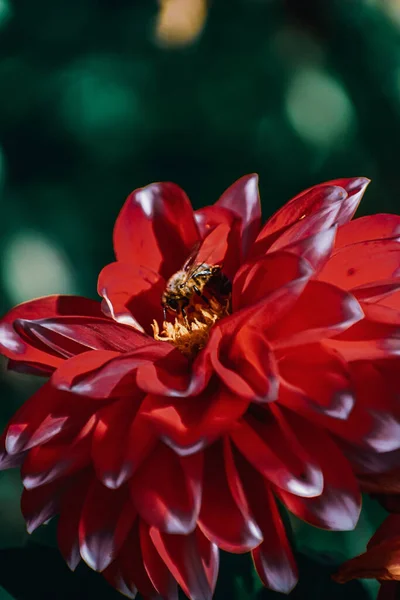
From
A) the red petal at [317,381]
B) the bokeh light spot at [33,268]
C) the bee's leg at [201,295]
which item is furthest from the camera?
the bokeh light spot at [33,268]

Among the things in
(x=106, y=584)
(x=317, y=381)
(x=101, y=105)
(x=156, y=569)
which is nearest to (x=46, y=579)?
(x=106, y=584)

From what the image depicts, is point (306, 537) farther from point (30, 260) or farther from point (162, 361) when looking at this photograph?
point (30, 260)

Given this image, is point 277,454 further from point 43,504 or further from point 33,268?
point 33,268

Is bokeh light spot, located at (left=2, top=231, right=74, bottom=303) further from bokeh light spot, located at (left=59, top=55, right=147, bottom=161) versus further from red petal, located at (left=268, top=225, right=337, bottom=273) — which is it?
red petal, located at (left=268, top=225, right=337, bottom=273)

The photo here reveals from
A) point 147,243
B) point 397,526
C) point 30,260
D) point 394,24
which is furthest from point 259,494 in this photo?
point 394,24

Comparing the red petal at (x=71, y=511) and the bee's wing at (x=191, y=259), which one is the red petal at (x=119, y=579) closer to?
the red petal at (x=71, y=511)

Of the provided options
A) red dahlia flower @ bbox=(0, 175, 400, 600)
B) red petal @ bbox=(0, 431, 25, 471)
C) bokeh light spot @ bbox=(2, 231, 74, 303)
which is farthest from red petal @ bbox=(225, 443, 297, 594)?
bokeh light spot @ bbox=(2, 231, 74, 303)

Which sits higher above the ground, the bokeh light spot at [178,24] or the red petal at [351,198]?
the bokeh light spot at [178,24]

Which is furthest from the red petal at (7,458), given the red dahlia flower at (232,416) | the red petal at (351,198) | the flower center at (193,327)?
the red petal at (351,198)
